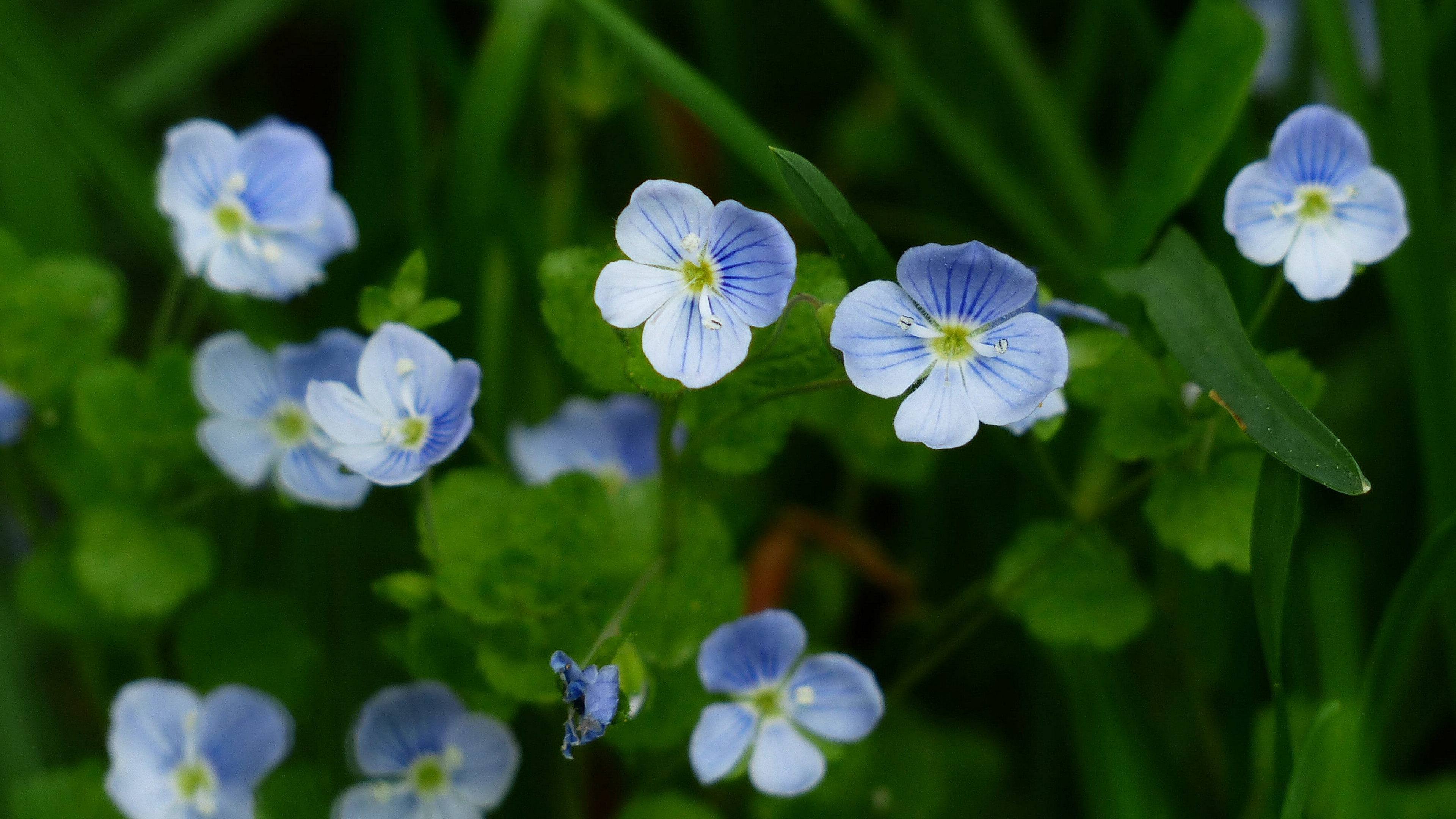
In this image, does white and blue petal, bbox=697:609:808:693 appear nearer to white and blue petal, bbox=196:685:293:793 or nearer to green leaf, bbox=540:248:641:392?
green leaf, bbox=540:248:641:392

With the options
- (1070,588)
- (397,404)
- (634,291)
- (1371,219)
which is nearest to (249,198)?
(397,404)

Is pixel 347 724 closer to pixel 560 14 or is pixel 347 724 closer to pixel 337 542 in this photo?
pixel 337 542

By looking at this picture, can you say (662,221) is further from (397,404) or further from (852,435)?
(852,435)

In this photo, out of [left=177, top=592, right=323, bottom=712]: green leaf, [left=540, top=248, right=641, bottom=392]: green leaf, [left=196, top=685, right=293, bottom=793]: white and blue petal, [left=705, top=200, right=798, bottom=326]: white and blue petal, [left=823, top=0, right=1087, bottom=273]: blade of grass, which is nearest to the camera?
[left=705, top=200, right=798, bottom=326]: white and blue petal

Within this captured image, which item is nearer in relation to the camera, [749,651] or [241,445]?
[749,651]

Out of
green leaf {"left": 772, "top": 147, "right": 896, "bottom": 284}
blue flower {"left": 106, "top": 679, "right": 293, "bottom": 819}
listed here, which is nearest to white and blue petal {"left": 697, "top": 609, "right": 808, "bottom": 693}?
green leaf {"left": 772, "top": 147, "right": 896, "bottom": 284}
